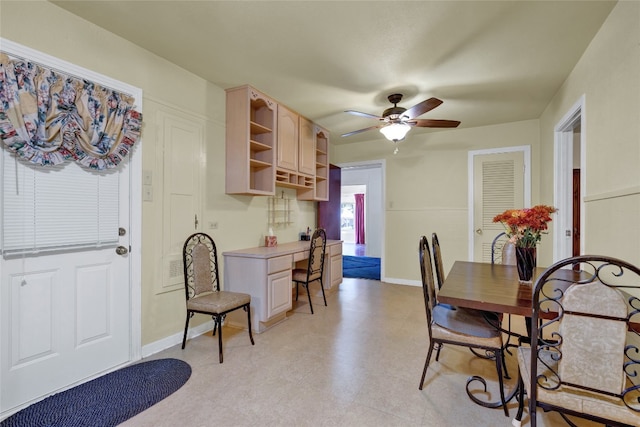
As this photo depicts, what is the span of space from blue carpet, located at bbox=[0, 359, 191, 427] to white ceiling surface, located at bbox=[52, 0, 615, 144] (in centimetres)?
255

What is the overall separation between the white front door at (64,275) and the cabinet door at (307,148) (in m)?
2.02

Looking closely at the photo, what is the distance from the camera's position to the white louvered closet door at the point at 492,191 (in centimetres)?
425

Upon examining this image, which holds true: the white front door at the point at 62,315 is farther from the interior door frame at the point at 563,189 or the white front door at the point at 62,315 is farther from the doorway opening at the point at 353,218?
the doorway opening at the point at 353,218

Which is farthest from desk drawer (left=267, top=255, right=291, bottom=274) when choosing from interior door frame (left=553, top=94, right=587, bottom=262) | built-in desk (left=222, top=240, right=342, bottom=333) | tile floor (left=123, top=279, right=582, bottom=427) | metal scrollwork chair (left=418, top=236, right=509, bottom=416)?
interior door frame (left=553, top=94, right=587, bottom=262)

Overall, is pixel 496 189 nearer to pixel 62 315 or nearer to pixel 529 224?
pixel 529 224

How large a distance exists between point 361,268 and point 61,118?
5.50 metres

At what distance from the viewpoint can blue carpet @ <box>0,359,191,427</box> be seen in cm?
168

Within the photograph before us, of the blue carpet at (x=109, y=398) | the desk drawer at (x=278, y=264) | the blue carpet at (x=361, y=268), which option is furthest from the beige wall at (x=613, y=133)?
the blue carpet at (x=361, y=268)

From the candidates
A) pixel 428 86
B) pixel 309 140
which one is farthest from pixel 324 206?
pixel 428 86

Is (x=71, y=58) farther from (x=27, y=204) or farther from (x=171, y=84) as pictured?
(x=27, y=204)

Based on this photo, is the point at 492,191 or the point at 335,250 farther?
the point at 335,250

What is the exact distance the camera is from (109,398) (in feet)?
6.16

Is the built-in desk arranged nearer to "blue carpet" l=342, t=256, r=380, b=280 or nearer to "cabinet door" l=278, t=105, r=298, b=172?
"cabinet door" l=278, t=105, r=298, b=172

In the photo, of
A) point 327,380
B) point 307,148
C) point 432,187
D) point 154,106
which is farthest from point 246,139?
point 432,187
